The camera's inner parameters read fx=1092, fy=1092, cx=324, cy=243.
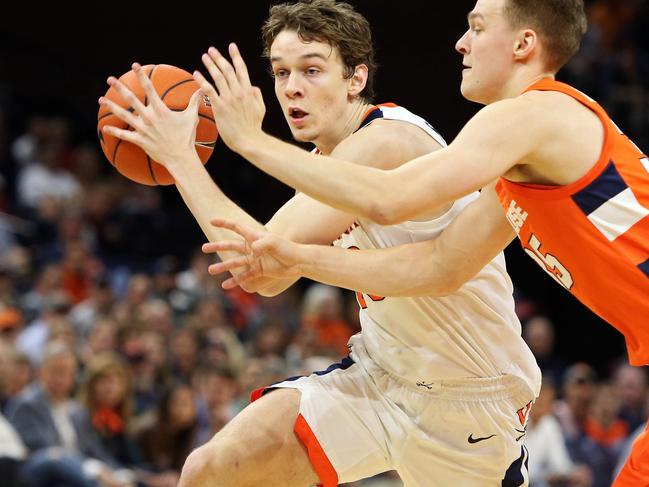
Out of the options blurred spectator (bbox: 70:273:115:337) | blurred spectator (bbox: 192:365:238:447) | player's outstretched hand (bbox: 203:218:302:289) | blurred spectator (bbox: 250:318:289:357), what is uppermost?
player's outstretched hand (bbox: 203:218:302:289)

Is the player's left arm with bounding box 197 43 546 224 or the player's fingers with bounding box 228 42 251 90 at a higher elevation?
the player's fingers with bounding box 228 42 251 90

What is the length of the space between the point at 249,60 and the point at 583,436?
8.02 m

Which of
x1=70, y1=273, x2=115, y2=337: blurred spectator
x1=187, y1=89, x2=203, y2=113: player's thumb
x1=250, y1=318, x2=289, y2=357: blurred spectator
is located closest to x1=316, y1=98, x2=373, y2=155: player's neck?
x1=187, y1=89, x2=203, y2=113: player's thumb

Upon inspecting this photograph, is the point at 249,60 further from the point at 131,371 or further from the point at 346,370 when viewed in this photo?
the point at 346,370

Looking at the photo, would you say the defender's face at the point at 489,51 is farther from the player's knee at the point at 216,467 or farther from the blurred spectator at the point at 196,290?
the blurred spectator at the point at 196,290

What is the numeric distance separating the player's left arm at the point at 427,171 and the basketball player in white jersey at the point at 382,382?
77cm

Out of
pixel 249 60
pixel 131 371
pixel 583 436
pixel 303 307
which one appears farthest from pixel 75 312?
pixel 249 60

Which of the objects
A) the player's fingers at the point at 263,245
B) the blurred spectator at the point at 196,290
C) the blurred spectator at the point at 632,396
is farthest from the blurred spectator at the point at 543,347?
the player's fingers at the point at 263,245

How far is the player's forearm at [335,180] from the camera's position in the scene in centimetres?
343

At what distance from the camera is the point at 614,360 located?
1434 centimetres

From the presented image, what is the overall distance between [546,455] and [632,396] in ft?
6.59

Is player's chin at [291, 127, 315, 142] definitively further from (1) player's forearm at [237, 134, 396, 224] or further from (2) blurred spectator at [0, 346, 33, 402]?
(2) blurred spectator at [0, 346, 33, 402]

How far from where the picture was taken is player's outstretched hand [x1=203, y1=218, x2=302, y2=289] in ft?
12.0

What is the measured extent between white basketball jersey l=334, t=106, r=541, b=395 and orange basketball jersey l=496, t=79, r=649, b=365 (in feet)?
2.63
